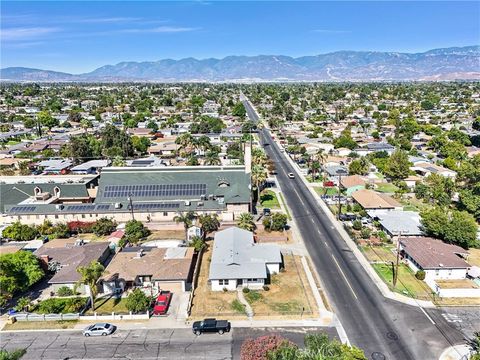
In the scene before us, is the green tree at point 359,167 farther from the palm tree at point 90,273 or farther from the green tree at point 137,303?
the palm tree at point 90,273

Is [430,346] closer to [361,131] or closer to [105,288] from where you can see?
[105,288]

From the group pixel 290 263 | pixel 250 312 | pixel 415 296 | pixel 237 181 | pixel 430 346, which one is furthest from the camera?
pixel 237 181

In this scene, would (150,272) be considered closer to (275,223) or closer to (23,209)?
(275,223)

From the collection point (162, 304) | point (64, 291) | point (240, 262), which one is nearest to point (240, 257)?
point (240, 262)

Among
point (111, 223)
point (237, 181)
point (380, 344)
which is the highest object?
point (237, 181)

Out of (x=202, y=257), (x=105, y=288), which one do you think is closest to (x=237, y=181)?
(x=202, y=257)

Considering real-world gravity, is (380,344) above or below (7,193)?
below

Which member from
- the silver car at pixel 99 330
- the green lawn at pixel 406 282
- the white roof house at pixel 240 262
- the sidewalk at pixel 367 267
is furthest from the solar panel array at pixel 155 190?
the green lawn at pixel 406 282
